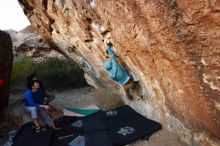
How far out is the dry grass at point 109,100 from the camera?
780 centimetres

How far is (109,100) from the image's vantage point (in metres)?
7.93

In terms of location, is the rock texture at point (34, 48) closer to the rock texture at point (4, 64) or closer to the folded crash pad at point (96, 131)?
the rock texture at point (4, 64)

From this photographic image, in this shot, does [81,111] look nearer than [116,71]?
No

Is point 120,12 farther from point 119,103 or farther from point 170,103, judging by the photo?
point 119,103

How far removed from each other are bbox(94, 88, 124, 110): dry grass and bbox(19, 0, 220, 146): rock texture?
0.51 metres

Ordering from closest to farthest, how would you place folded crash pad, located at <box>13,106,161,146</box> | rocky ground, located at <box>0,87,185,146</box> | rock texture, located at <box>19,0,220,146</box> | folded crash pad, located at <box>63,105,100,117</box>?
rock texture, located at <box>19,0,220,146</box>
rocky ground, located at <box>0,87,185,146</box>
folded crash pad, located at <box>13,106,161,146</box>
folded crash pad, located at <box>63,105,100,117</box>

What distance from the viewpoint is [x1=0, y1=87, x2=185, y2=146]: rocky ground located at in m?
5.48

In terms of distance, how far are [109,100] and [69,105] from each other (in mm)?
1352

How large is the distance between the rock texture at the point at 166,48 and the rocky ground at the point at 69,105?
240 millimetres

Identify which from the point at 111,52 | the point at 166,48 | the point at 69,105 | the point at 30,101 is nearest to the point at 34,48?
the point at 69,105

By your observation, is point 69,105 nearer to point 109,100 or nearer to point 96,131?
point 109,100

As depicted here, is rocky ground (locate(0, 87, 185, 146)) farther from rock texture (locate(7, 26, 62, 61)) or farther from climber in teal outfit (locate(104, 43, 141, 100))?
rock texture (locate(7, 26, 62, 61))

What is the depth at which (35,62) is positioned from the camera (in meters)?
13.1

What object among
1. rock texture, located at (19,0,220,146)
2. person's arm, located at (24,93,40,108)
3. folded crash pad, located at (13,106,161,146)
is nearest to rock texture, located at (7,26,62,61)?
rock texture, located at (19,0,220,146)
